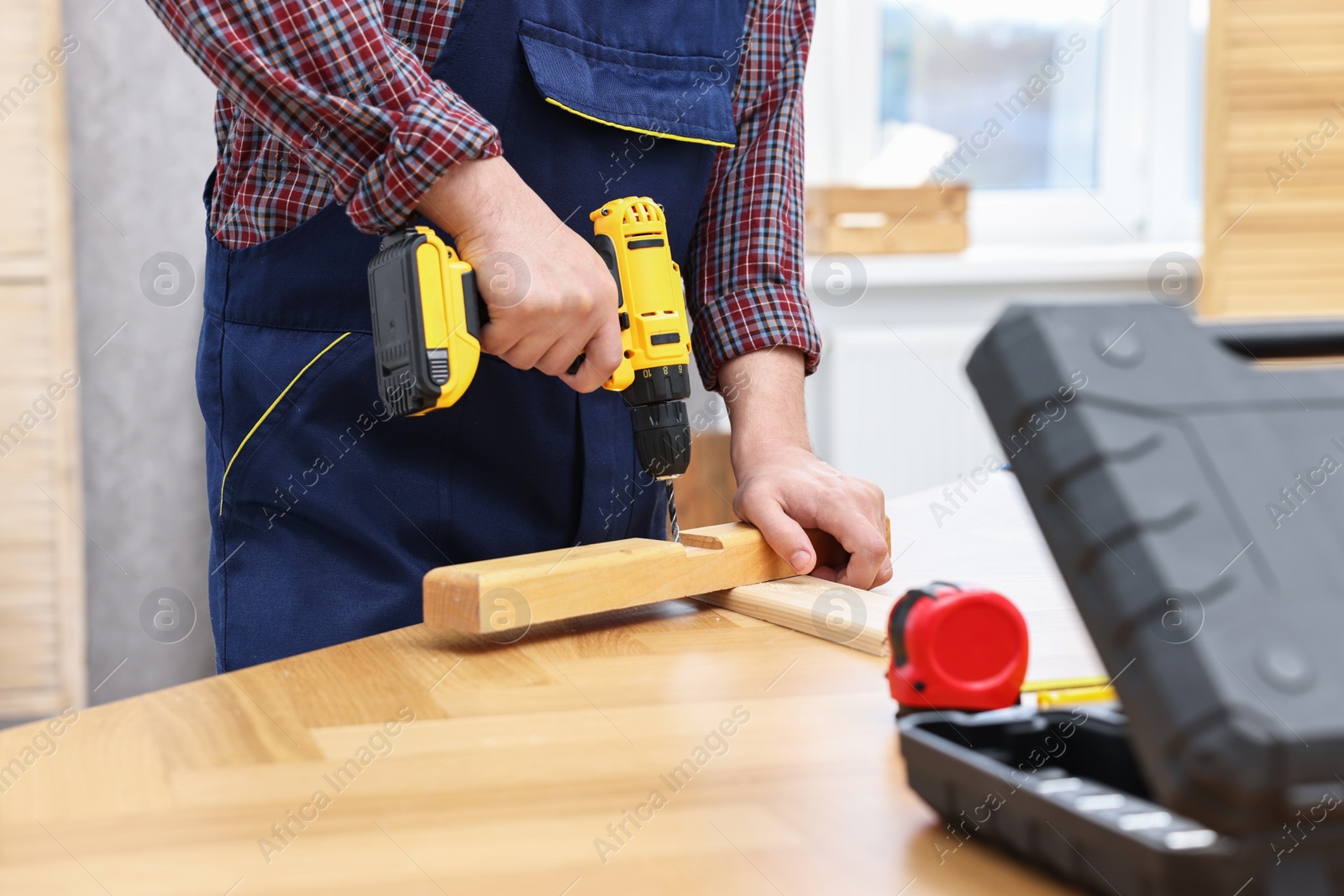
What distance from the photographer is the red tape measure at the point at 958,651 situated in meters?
0.53

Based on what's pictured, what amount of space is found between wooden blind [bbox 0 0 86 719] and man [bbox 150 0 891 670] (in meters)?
1.33

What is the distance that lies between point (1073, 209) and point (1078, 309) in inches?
120

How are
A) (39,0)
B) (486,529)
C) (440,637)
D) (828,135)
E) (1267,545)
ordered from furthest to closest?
(828,135)
(39,0)
(486,529)
(440,637)
(1267,545)

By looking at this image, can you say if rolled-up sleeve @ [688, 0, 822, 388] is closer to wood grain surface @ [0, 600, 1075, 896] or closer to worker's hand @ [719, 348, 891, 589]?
worker's hand @ [719, 348, 891, 589]

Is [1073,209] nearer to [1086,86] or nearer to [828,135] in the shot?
[1086,86]

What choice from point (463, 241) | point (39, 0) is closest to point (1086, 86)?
point (39, 0)

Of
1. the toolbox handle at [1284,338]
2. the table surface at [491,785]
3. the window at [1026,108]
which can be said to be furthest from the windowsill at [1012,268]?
the toolbox handle at [1284,338]

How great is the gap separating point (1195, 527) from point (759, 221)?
0.92 metres

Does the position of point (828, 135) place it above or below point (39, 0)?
below

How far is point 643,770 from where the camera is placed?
50 centimetres

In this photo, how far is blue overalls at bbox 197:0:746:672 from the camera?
966 millimetres

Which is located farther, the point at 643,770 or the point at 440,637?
the point at 440,637

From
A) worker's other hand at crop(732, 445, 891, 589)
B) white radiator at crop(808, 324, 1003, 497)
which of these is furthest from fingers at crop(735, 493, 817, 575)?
white radiator at crop(808, 324, 1003, 497)

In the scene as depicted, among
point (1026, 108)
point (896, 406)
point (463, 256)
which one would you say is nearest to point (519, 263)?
point (463, 256)
